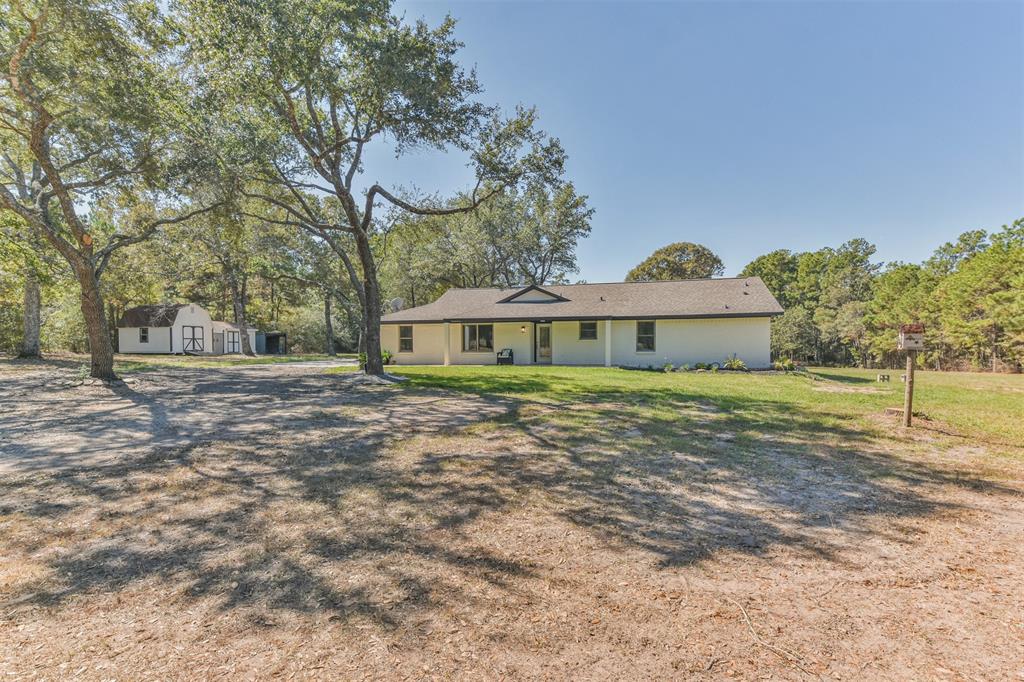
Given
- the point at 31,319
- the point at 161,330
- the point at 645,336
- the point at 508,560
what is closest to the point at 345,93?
the point at 508,560

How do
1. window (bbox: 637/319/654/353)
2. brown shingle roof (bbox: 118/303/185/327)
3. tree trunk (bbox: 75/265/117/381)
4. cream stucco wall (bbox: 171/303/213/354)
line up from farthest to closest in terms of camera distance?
cream stucco wall (bbox: 171/303/213/354) < brown shingle roof (bbox: 118/303/185/327) < window (bbox: 637/319/654/353) < tree trunk (bbox: 75/265/117/381)

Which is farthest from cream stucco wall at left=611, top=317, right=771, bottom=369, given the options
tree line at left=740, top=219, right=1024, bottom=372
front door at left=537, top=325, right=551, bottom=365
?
tree line at left=740, top=219, right=1024, bottom=372

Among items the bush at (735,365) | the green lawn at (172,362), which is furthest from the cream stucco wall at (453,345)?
the bush at (735,365)

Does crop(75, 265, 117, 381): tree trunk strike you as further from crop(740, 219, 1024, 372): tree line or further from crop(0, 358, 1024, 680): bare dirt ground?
crop(740, 219, 1024, 372): tree line

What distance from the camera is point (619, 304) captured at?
1981cm

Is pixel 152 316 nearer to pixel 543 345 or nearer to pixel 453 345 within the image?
pixel 453 345

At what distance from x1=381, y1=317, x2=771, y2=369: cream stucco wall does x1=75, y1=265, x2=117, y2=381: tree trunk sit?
35.1 feet

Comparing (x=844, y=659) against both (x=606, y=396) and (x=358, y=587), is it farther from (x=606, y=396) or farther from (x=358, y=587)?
(x=606, y=396)

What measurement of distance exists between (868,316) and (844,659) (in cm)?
3829

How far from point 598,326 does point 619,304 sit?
153 cm

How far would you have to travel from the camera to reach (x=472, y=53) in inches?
460

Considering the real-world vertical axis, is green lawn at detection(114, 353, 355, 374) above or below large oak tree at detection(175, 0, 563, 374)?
below

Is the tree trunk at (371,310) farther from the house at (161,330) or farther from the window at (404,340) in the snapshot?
the house at (161,330)

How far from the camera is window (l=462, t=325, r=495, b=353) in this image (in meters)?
20.4
